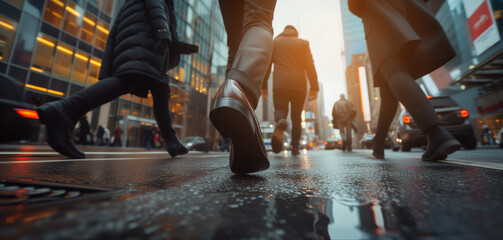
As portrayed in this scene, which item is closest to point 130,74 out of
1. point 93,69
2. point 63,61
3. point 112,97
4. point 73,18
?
point 112,97

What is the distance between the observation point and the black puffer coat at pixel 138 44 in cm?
180

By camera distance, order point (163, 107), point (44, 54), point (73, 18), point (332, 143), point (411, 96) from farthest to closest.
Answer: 1. point (332, 143)
2. point (73, 18)
3. point (44, 54)
4. point (163, 107)
5. point (411, 96)

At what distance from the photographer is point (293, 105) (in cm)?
327

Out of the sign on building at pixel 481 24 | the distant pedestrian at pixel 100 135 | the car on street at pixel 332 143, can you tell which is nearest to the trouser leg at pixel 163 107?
the distant pedestrian at pixel 100 135

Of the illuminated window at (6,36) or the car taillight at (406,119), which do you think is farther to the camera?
the illuminated window at (6,36)

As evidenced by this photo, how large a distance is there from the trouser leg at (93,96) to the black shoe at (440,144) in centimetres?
222

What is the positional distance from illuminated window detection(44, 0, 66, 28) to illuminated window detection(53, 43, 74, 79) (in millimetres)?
1124

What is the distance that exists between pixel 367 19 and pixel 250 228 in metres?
2.01

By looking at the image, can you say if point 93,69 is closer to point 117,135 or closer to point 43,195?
point 117,135

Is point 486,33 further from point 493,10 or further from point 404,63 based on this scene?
point 404,63

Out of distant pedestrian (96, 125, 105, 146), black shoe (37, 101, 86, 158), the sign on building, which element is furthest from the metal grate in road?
the sign on building

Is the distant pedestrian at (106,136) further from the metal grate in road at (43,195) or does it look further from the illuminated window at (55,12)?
the metal grate in road at (43,195)

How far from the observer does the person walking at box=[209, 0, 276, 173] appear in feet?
2.42

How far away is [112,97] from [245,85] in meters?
1.38
